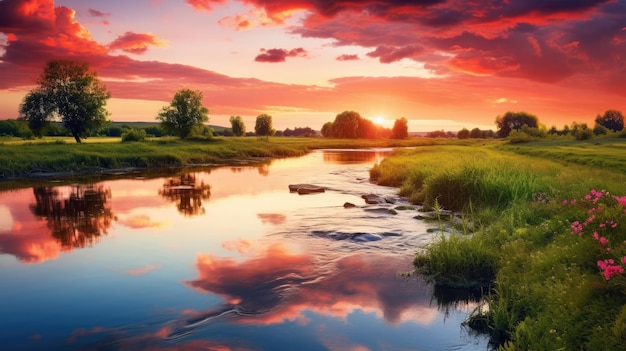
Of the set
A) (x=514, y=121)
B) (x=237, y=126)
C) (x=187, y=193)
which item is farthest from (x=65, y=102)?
(x=514, y=121)

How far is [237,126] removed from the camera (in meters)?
150

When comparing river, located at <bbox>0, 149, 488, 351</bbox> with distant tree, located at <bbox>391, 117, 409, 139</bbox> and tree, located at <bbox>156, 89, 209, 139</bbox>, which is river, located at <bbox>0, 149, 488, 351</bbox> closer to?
tree, located at <bbox>156, 89, 209, 139</bbox>

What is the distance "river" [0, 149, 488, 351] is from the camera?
972cm

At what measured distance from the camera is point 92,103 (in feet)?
229

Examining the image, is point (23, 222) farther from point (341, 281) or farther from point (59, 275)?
point (341, 281)

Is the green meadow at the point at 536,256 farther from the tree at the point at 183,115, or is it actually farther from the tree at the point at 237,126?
the tree at the point at 237,126

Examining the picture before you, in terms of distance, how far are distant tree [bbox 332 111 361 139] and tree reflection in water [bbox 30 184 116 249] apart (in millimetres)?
141366

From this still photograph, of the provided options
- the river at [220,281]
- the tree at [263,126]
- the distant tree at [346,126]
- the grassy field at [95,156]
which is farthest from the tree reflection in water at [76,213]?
the distant tree at [346,126]

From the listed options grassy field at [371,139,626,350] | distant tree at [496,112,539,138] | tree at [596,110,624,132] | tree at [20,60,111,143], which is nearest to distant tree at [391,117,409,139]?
distant tree at [496,112,539,138]

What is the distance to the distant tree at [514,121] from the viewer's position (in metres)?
123

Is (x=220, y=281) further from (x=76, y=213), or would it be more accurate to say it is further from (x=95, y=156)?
(x=95, y=156)

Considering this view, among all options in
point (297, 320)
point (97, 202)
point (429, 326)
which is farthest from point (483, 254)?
point (97, 202)

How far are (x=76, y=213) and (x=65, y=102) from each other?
5316 centimetres

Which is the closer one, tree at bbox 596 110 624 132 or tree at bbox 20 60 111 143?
tree at bbox 20 60 111 143
